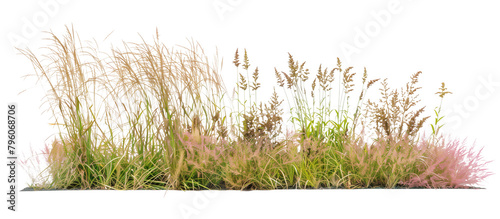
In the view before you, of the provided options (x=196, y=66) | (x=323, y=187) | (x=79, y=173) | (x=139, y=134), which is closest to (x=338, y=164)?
(x=323, y=187)

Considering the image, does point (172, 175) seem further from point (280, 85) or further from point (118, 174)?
point (280, 85)

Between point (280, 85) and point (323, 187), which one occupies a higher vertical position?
point (280, 85)

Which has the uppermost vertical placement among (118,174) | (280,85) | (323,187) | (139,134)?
(280,85)

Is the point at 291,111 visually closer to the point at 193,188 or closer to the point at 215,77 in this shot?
the point at 215,77

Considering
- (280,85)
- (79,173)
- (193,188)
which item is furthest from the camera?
(280,85)

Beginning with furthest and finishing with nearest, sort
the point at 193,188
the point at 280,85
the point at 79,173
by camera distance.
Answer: the point at 280,85 → the point at 79,173 → the point at 193,188

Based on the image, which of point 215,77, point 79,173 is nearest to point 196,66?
point 215,77

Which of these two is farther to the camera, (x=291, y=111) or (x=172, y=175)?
(x=291, y=111)

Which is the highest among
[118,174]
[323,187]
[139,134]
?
[139,134]

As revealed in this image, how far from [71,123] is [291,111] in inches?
87.1

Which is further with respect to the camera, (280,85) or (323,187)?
(280,85)

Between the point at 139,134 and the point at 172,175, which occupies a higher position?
the point at 139,134

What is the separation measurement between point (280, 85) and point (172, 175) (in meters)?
1.43

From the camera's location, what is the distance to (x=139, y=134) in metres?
4.39
